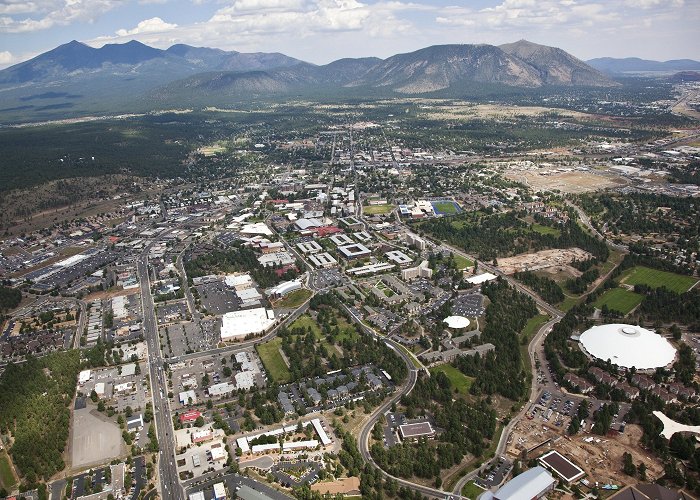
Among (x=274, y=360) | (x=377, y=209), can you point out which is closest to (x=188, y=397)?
(x=274, y=360)

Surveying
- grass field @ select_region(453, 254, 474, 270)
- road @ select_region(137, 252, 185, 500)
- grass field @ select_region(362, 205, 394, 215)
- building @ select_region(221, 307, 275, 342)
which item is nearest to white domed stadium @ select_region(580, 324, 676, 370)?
grass field @ select_region(453, 254, 474, 270)

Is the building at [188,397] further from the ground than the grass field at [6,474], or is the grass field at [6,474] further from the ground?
the building at [188,397]

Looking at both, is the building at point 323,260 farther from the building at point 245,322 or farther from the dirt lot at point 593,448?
the dirt lot at point 593,448

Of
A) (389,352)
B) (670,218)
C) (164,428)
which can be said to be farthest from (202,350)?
(670,218)

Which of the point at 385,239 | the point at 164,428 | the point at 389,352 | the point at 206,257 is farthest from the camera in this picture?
the point at 385,239

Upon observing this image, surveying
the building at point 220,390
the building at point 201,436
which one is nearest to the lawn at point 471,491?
the building at point 201,436

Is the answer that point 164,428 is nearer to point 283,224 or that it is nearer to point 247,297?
point 247,297
